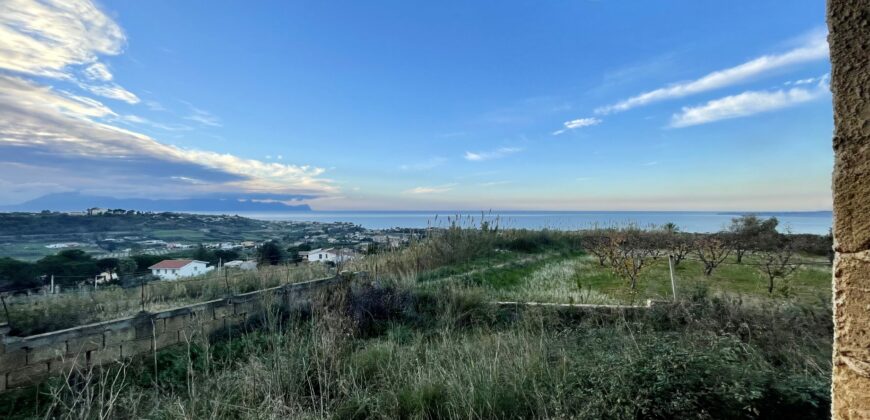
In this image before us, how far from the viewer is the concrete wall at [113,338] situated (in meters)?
4.11

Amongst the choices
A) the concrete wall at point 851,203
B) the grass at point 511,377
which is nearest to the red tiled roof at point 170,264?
the grass at point 511,377

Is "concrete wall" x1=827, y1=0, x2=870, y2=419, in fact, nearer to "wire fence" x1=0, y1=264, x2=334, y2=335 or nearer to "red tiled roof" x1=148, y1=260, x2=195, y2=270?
"wire fence" x1=0, y1=264, x2=334, y2=335

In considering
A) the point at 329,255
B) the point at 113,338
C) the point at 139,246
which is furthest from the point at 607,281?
the point at 139,246

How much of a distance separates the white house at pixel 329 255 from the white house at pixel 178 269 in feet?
8.11

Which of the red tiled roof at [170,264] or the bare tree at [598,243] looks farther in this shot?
the bare tree at [598,243]

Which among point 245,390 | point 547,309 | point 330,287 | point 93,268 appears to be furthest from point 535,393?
point 93,268

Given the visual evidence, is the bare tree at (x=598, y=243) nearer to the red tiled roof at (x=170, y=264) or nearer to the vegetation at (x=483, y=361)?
the vegetation at (x=483, y=361)

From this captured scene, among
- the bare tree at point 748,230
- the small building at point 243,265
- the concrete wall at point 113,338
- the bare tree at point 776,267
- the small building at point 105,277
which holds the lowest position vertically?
the concrete wall at point 113,338

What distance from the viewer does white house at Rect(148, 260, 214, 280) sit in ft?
25.0

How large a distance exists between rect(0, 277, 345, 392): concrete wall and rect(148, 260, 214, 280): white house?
7.17ft

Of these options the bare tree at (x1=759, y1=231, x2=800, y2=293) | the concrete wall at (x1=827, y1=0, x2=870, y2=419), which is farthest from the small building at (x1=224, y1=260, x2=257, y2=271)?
the bare tree at (x1=759, y1=231, x2=800, y2=293)

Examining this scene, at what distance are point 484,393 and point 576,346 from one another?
1338mm

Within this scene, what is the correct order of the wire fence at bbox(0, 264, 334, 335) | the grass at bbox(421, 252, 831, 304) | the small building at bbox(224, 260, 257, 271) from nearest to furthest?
the wire fence at bbox(0, 264, 334, 335) < the grass at bbox(421, 252, 831, 304) < the small building at bbox(224, 260, 257, 271)

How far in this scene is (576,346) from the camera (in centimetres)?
397
